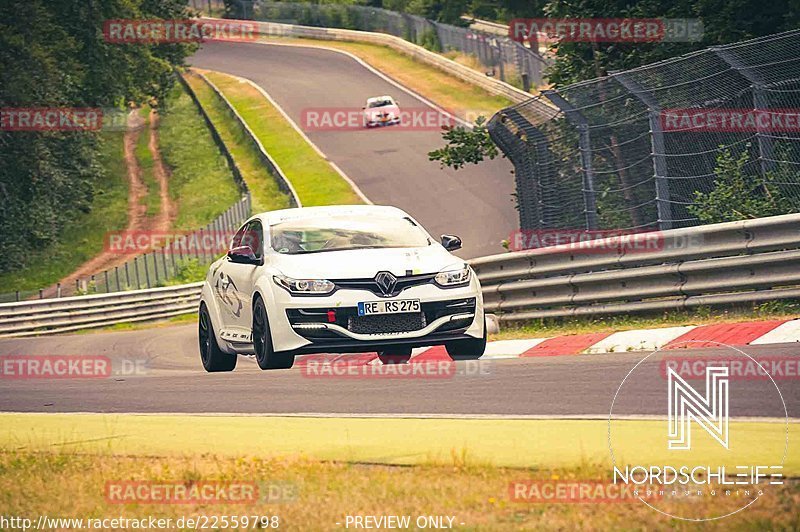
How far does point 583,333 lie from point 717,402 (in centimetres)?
597

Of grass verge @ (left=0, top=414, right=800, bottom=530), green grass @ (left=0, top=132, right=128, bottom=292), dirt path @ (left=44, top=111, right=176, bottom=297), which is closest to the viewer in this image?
grass verge @ (left=0, top=414, right=800, bottom=530)

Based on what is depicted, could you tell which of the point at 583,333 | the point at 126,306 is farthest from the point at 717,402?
the point at 126,306

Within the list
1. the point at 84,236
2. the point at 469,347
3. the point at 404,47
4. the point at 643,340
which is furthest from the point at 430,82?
the point at 469,347

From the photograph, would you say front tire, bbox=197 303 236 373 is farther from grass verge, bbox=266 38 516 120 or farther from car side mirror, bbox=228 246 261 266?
grass verge, bbox=266 38 516 120

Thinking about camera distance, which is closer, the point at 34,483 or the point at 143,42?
the point at 34,483

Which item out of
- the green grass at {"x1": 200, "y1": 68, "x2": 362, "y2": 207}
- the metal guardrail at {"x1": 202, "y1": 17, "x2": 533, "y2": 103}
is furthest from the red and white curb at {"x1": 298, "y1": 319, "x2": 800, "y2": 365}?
the metal guardrail at {"x1": 202, "y1": 17, "x2": 533, "y2": 103}

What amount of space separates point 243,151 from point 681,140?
141 ft

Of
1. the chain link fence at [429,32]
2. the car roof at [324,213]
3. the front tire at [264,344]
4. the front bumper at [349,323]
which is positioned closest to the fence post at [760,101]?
the car roof at [324,213]

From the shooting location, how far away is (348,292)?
11102 mm

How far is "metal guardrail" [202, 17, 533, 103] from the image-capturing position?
56.0 m

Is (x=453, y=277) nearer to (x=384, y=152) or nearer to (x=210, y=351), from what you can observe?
(x=210, y=351)

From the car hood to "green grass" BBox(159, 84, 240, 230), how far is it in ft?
126

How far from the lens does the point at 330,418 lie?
9.53m

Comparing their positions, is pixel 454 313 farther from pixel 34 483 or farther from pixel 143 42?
pixel 143 42
